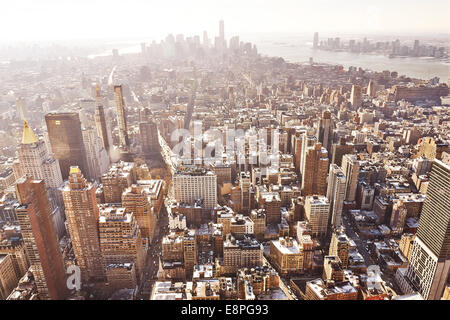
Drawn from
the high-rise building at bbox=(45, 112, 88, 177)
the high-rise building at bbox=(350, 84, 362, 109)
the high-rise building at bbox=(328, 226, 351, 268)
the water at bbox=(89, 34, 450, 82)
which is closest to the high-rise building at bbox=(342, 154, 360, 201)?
the high-rise building at bbox=(328, 226, 351, 268)

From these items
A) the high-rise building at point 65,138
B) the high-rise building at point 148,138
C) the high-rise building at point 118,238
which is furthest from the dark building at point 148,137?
the high-rise building at point 118,238

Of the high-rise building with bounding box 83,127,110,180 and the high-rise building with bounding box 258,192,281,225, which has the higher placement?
the high-rise building with bounding box 83,127,110,180

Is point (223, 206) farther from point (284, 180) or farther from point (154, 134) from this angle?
point (154, 134)

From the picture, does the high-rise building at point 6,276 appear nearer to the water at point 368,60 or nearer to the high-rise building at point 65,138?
the high-rise building at point 65,138

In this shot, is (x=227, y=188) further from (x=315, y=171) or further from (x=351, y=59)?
(x=351, y=59)

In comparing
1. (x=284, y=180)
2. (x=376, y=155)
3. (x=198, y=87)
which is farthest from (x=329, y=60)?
(x=284, y=180)

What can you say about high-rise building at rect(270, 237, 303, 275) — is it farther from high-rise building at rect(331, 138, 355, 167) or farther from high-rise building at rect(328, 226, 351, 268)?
high-rise building at rect(331, 138, 355, 167)

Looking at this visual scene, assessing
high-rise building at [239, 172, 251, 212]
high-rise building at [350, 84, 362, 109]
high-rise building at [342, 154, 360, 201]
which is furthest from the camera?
high-rise building at [350, 84, 362, 109]
